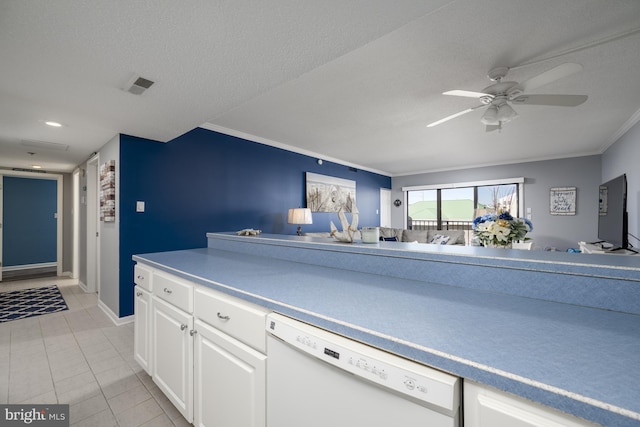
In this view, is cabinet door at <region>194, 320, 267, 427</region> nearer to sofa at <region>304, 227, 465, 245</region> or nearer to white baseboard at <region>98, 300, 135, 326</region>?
white baseboard at <region>98, 300, 135, 326</region>

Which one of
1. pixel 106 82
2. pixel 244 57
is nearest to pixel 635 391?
pixel 244 57

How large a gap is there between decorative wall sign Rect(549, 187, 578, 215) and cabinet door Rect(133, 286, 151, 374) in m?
6.75

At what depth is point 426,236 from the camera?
16.5 ft

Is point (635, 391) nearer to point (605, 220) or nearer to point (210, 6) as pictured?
point (210, 6)

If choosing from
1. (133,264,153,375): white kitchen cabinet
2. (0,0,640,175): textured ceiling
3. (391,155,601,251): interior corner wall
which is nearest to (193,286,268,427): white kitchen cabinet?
(133,264,153,375): white kitchen cabinet

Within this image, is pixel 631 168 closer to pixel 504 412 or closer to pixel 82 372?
pixel 504 412

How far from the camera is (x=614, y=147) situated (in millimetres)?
4117

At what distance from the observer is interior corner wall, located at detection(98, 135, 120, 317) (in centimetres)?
294

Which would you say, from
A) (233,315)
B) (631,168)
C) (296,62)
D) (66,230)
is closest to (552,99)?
(296,62)

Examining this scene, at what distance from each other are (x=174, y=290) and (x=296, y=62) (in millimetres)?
1475

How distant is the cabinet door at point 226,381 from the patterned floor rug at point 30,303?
130 inches

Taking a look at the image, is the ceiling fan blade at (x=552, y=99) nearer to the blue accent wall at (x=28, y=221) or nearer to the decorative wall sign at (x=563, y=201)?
the decorative wall sign at (x=563, y=201)

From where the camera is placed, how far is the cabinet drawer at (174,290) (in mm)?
1397

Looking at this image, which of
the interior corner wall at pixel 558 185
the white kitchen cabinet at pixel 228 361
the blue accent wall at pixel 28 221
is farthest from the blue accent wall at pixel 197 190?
the blue accent wall at pixel 28 221
